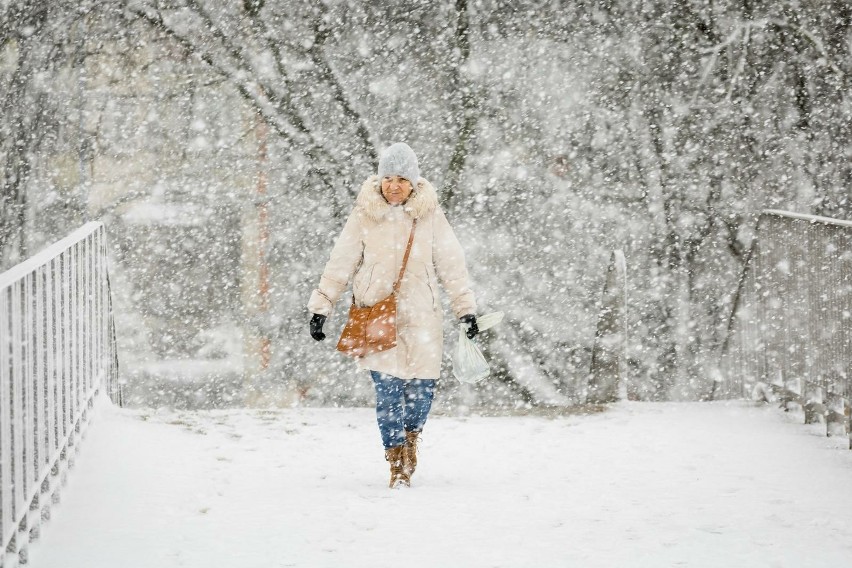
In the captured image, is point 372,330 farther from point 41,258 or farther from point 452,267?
point 41,258

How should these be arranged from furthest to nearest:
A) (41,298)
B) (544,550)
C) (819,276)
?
(819,276)
(41,298)
(544,550)

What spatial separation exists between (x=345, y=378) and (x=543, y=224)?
204 cm

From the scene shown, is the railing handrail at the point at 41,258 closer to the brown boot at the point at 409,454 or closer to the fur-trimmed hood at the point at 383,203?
the fur-trimmed hood at the point at 383,203

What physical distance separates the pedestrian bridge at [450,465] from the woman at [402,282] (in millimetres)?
397

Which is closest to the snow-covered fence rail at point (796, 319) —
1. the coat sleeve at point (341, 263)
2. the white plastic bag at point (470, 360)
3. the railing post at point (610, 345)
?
the railing post at point (610, 345)

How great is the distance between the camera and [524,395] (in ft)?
26.7

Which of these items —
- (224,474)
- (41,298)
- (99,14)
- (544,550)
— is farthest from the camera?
(99,14)

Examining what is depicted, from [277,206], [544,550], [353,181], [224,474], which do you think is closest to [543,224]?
[353,181]

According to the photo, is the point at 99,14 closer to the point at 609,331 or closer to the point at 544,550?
the point at 609,331

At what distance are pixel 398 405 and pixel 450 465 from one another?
0.79 meters

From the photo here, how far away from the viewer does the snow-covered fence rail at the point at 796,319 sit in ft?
19.7

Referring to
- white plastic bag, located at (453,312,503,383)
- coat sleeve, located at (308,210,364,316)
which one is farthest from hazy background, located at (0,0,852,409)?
coat sleeve, located at (308,210,364,316)

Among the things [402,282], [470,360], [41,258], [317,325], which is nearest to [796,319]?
[470,360]

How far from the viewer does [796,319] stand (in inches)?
264
